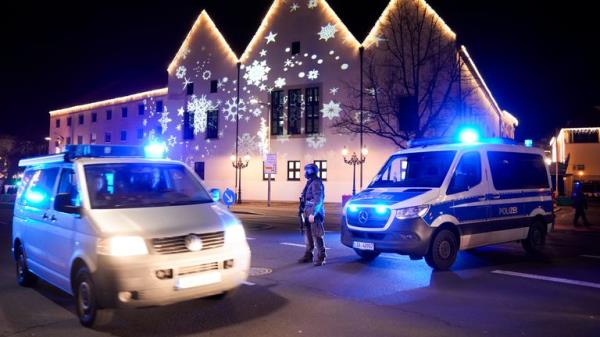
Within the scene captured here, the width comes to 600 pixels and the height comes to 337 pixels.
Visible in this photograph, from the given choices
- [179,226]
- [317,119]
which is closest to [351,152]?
[317,119]

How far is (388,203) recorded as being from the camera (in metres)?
8.73

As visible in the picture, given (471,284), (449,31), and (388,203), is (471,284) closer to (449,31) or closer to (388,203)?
(388,203)

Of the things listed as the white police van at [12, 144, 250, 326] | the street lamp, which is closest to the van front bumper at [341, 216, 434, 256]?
the white police van at [12, 144, 250, 326]

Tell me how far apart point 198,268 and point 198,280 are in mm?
136

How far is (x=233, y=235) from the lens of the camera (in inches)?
236

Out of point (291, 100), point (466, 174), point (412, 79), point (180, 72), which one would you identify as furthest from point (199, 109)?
point (466, 174)

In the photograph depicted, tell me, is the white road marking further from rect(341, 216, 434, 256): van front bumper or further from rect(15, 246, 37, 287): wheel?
rect(15, 246, 37, 287): wheel

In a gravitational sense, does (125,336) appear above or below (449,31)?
below

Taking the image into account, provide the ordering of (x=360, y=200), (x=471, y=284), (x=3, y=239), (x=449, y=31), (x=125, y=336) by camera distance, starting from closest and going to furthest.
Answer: (x=125, y=336) → (x=471, y=284) → (x=360, y=200) → (x=3, y=239) → (x=449, y=31)

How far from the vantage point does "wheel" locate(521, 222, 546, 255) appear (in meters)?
10.8

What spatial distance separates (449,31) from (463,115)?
5.31 m

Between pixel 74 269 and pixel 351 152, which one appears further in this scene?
pixel 351 152

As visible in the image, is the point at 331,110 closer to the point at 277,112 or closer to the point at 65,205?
the point at 277,112

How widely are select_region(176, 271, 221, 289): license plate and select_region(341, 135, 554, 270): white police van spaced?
12.7 ft
